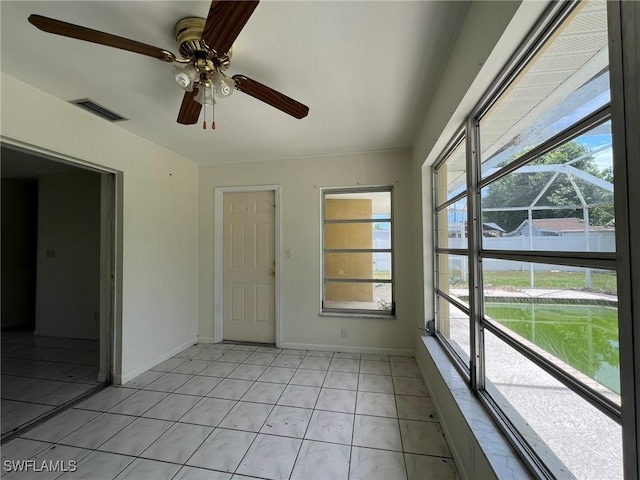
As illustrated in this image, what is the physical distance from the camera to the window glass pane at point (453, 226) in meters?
1.71

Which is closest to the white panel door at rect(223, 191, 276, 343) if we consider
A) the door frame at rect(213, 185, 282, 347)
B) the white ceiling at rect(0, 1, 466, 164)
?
the door frame at rect(213, 185, 282, 347)

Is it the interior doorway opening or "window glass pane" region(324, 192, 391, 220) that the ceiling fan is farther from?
"window glass pane" region(324, 192, 391, 220)

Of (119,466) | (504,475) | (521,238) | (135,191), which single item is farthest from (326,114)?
(119,466)

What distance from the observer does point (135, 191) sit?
262cm

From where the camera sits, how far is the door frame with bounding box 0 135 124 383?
2475 millimetres

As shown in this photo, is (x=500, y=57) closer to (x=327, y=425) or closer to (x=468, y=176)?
(x=468, y=176)

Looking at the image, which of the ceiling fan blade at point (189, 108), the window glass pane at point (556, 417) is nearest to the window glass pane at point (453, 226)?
the window glass pane at point (556, 417)

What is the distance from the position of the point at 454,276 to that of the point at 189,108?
224 centimetres

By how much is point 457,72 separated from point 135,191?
2.96 metres

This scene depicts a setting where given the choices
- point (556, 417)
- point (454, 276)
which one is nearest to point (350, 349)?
point (454, 276)

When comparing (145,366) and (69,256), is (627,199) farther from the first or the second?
(69,256)

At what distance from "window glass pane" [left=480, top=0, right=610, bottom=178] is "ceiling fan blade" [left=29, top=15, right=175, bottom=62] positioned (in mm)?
1599

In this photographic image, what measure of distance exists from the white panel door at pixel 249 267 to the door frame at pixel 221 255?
53 mm

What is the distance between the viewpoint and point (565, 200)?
81 centimetres
